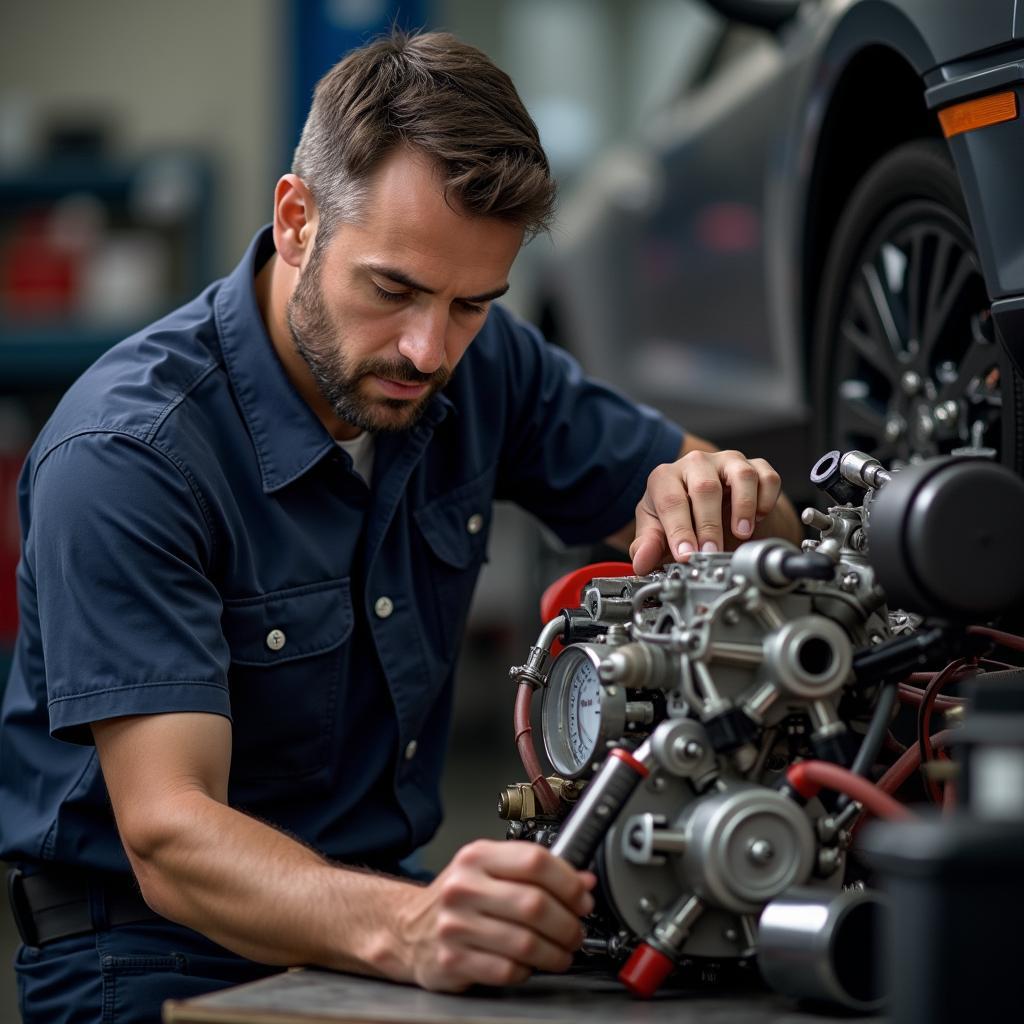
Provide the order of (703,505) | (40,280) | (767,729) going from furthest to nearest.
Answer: (40,280) < (703,505) < (767,729)

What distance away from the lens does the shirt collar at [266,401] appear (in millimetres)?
1334

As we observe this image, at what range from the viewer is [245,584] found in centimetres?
129

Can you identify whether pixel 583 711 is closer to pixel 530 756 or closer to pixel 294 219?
pixel 530 756

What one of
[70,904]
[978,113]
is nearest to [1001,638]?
[978,113]

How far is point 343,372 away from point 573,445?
1.28 ft

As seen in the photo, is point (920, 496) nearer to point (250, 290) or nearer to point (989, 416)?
point (989, 416)

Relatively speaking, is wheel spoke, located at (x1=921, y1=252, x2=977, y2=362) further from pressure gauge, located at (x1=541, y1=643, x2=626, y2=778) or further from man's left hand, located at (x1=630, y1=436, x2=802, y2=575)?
pressure gauge, located at (x1=541, y1=643, x2=626, y2=778)

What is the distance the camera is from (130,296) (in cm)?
540

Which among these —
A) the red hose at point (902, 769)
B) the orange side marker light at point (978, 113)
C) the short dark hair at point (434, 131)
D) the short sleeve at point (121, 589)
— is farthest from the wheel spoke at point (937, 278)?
the short sleeve at point (121, 589)

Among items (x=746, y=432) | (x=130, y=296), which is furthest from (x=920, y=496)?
(x=130, y=296)

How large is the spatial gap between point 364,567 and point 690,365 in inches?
55.5

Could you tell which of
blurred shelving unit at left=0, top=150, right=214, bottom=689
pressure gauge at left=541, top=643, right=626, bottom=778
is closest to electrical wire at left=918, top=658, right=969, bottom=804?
pressure gauge at left=541, top=643, right=626, bottom=778

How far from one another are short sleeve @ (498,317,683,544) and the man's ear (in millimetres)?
318

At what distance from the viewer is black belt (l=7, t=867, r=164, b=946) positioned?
128 cm
